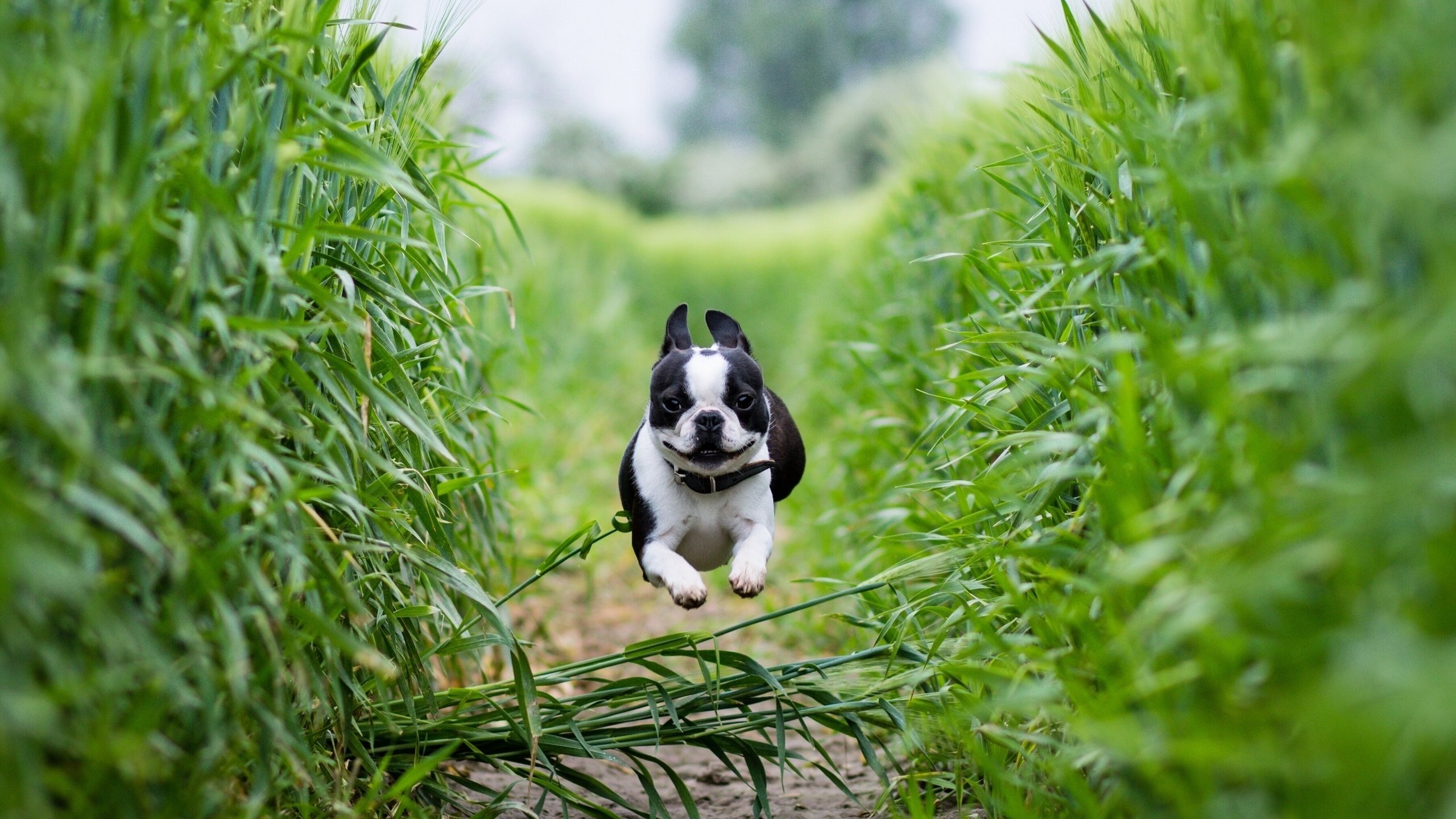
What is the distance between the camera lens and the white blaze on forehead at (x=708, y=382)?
7.93ft

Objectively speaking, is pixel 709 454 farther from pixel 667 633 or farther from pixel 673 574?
pixel 667 633

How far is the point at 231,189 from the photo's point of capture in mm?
1672

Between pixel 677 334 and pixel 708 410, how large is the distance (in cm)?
44

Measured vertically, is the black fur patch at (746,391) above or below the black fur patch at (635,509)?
above

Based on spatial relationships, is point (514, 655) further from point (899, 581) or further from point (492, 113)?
point (492, 113)

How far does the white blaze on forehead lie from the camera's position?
2.42m

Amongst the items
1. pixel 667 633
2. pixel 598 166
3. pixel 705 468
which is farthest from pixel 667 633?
pixel 598 166

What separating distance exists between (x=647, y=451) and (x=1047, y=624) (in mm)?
1125

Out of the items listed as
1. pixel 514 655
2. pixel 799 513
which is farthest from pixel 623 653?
pixel 799 513

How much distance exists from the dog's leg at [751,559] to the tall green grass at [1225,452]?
1.11 feet

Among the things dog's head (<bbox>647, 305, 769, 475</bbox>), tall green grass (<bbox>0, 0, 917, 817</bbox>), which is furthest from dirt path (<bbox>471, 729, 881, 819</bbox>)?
dog's head (<bbox>647, 305, 769, 475</bbox>)

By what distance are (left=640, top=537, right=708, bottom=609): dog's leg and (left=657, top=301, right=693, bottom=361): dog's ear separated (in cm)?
51

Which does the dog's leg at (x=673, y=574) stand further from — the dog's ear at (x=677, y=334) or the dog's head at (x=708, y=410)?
the dog's ear at (x=677, y=334)

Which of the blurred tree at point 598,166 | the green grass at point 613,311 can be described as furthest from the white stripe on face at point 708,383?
the blurred tree at point 598,166
